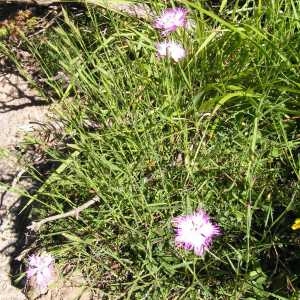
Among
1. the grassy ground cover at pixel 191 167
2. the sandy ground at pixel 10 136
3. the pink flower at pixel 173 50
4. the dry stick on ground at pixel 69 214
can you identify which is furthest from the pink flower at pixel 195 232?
the sandy ground at pixel 10 136

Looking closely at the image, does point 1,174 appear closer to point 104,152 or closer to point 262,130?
point 104,152

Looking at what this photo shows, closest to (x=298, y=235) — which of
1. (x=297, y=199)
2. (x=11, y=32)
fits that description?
Result: (x=297, y=199)

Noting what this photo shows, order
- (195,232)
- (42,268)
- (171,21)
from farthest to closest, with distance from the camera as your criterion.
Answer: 1. (171,21)
2. (42,268)
3. (195,232)

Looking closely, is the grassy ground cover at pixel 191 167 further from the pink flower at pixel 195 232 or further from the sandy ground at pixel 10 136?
the sandy ground at pixel 10 136

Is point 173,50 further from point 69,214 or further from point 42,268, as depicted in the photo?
point 42,268

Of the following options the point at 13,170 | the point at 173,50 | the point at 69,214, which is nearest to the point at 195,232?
the point at 69,214

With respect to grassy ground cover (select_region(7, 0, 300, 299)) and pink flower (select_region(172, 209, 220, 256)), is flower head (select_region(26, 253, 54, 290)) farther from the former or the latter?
pink flower (select_region(172, 209, 220, 256))
